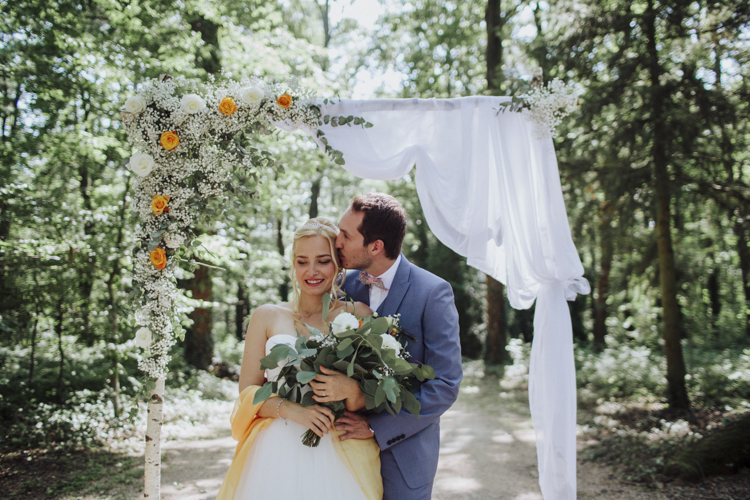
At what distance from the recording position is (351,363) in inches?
85.7

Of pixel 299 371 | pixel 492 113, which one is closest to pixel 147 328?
pixel 299 371

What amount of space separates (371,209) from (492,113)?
1.39 metres

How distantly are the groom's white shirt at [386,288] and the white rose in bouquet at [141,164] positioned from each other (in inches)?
63.1

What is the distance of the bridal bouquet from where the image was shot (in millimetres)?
2219

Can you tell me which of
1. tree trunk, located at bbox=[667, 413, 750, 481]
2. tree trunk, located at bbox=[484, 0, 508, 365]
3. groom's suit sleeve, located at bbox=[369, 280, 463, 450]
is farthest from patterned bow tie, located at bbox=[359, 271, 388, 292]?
tree trunk, located at bbox=[484, 0, 508, 365]

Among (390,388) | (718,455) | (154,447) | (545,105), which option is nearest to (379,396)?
(390,388)

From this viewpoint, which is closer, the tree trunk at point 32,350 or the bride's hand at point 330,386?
the bride's hand at point 330,386

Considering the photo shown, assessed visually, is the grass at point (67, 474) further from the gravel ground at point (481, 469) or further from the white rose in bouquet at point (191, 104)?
the white rose in bouquet at point (191, 104)

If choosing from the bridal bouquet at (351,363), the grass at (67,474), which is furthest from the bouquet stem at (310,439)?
the grass at (67,474)

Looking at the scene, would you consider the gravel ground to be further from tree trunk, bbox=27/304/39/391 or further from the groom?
the groom

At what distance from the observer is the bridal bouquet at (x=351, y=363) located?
7.28 ft

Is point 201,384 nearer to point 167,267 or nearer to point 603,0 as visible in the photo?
point 167,267

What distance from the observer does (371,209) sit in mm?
2811

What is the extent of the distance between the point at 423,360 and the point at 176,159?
2050 millimetres
